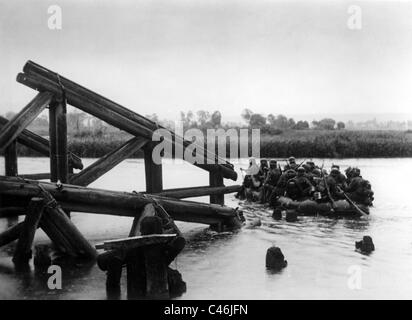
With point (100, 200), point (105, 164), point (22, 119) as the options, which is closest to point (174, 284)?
point (100, 200)

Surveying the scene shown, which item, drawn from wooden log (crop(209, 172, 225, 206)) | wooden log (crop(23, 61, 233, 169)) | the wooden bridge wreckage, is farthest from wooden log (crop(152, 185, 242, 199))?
wooden log (crop(23, 61, 233, 169))

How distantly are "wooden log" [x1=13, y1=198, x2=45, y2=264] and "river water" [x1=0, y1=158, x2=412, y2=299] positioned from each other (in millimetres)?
323

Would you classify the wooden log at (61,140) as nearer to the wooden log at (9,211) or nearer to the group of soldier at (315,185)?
the wooden log at (9,211)

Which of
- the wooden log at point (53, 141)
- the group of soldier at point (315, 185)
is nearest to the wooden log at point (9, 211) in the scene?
the wooden log at point (53, 141)

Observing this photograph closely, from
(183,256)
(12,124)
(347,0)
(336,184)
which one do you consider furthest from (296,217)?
(12,124)

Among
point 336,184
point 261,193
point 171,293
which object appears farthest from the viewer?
point 261,193

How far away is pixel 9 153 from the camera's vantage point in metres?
14.2

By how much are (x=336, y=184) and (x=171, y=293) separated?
1000 cm

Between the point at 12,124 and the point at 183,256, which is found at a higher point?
the point at 12,124

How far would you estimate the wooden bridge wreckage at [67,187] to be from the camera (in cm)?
921

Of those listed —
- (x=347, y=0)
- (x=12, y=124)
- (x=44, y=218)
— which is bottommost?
(x=44, y=218)

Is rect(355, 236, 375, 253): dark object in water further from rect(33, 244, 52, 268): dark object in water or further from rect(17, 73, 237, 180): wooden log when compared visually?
rect(33, 244, 52, 268): dark object in water

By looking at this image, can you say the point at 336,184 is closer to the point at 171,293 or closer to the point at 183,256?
the point at 183,256

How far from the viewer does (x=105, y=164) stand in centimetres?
1095
